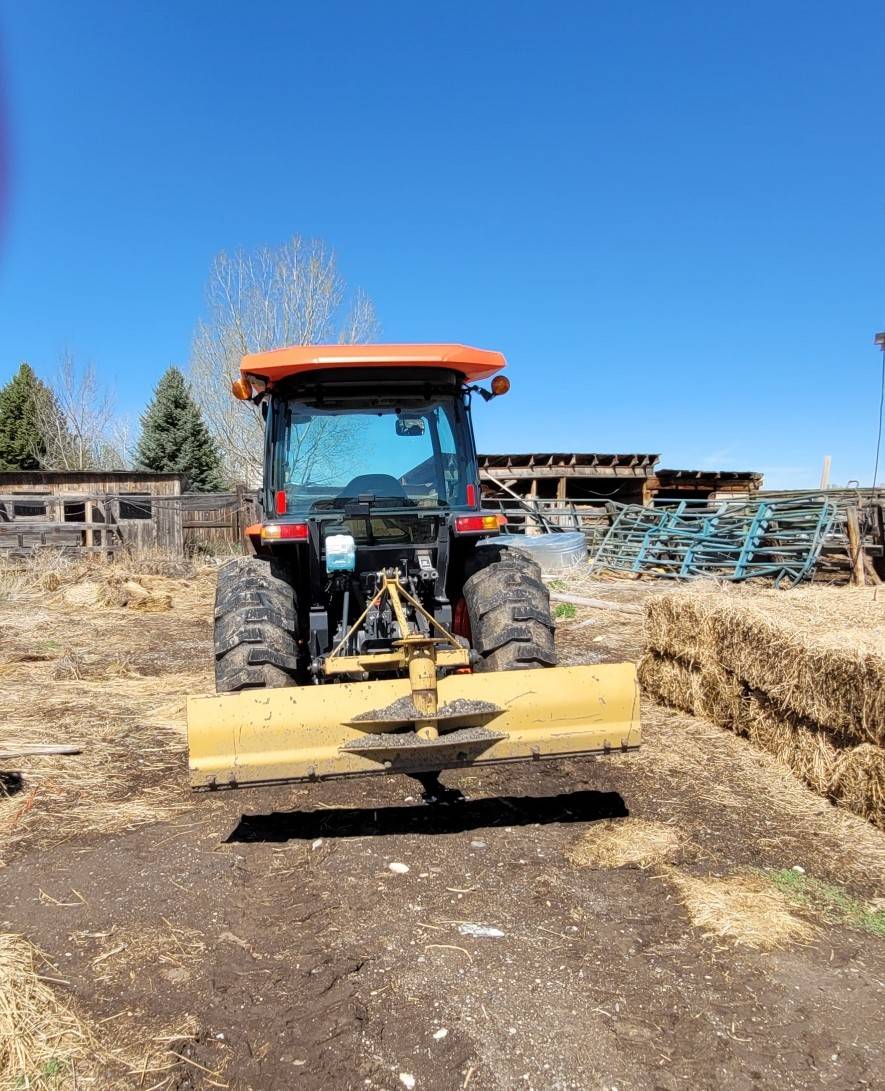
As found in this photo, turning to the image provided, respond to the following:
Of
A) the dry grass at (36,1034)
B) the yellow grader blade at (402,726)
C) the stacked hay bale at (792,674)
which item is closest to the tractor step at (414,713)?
the yellow grader blade at (402,726)

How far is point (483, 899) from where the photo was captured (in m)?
2.96

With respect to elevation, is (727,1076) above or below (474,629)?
below

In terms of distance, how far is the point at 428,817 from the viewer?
374 centimetres

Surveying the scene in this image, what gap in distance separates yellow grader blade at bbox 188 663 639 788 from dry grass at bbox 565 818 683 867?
41 centimetres

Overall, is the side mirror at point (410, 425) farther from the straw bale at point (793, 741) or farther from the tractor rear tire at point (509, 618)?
the straw bale at point (793, 741)

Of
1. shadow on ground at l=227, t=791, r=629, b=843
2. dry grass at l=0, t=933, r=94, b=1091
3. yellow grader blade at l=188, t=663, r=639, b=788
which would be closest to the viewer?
dry grass at l=0, t=933, r=94, b=1091

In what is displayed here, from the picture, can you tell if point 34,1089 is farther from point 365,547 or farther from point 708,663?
point 708,663

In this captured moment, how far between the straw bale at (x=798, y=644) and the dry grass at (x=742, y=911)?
1.23 meters

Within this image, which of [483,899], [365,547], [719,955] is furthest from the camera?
[365,547]

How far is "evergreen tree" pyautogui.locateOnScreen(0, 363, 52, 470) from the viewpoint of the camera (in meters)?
31.0

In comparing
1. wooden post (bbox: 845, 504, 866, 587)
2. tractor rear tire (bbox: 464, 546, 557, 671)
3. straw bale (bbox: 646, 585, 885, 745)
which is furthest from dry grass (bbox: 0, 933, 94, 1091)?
wooden post (bbox: 845, 504, 866, 587)

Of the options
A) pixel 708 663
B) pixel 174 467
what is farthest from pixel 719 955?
pixel 174 467

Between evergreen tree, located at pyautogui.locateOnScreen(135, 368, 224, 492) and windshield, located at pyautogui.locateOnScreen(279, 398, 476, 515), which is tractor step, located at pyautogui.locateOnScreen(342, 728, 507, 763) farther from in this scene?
evergreen tree, located at pyautogui.locateOnScreen(135, 368, 224, 492)

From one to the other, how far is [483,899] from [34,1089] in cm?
153
